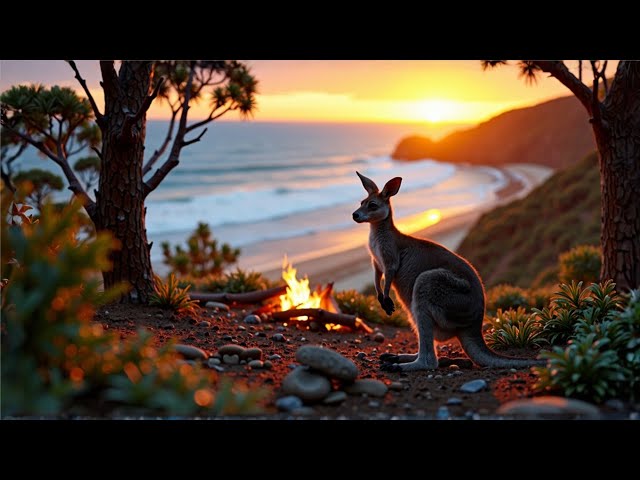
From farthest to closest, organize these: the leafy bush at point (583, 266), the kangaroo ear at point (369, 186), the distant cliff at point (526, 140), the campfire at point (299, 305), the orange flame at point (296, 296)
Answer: the distant cliff at point (526, 140) → the leafy bush at point (583, 266) → the orange flame at point (296, 296) → the campfire at point (299, 305) → the kangaroo ear at point (369, 186)

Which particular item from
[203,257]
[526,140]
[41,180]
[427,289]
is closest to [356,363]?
[427,289]

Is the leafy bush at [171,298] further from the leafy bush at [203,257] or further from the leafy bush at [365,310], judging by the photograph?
the leafy bush at [203,257]

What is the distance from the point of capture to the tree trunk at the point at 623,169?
311 inches

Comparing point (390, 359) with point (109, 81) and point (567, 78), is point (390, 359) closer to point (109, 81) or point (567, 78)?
point (567, 78)

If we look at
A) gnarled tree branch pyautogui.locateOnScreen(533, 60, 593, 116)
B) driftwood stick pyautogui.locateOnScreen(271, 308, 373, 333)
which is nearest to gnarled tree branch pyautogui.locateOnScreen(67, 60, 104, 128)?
driftwood stick pyautogui.locateOnScreen(271, 308, 373, 333)

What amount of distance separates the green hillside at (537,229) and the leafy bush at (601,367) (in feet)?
41.6

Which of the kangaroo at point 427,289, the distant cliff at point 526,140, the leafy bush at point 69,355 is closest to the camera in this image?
the leafy bush at point 69,355

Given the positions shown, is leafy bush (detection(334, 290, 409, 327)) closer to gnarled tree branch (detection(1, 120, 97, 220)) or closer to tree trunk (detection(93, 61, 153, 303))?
tree trunk (detection(93, 61, 153, 303))

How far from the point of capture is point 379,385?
17.2 feet

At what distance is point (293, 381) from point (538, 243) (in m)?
16.6

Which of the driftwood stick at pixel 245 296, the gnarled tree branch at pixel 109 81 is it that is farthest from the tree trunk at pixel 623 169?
the gnarled tree branch at pixel 109 81

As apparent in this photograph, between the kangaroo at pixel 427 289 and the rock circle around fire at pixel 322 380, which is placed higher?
the kangaroo at pixel 427 289
